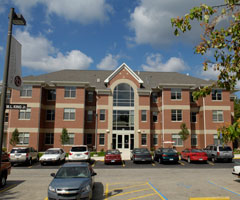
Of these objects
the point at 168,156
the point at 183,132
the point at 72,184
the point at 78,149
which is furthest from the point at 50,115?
the point at 72,184

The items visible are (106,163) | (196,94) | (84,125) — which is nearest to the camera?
(196,94)

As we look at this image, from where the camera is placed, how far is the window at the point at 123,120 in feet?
111

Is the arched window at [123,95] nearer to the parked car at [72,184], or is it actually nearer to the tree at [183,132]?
the tree at [183,132]

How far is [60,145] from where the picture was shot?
1270 inches

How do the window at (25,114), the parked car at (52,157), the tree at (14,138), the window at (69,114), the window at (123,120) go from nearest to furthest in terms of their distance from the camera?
the parked car at (52,157)
the tree at (14,138)
the window at (25,114)
the window at (69,114)
the window at (123,120)

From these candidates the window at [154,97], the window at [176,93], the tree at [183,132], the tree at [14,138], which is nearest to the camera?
the tree at [14,138]

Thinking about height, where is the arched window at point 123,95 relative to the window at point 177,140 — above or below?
above

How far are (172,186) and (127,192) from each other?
2788mm

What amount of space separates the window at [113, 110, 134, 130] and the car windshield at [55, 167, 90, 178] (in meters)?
23.7

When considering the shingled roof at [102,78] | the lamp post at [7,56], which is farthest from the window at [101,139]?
the lamp post at [7,56]

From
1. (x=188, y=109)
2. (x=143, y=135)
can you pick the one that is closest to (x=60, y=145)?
(x=143, y=135)

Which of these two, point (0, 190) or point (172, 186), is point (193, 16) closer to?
point (172, 186)

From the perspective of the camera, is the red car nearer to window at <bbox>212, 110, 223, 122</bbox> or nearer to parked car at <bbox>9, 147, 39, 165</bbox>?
window at <bbox>212, 110, 223, 122</bbox>

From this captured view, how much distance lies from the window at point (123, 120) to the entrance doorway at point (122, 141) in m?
1.21
